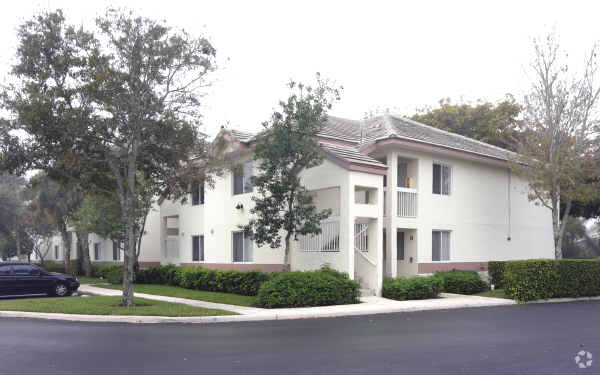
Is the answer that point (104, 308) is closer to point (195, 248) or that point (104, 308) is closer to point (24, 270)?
point (24, 270)

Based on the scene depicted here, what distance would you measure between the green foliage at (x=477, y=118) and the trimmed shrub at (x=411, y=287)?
18983 mm

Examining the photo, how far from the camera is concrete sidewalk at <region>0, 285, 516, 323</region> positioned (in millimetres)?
14344

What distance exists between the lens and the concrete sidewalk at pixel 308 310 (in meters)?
14.3

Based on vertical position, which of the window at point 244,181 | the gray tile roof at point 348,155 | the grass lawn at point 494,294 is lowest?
the grass lawn at point 494,294

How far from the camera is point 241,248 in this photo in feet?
80.8

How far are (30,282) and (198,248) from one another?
8996mm

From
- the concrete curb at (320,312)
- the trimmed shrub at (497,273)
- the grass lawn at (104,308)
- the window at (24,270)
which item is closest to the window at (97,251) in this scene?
the window at (24,270)

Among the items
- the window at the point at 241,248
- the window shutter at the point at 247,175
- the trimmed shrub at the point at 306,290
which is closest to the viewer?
the trimmed shrub at the point at 306,290

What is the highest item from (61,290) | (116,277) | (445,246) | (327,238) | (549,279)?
(327,238)

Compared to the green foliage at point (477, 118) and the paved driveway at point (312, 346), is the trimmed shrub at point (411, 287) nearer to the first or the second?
the paved driveway at point (312, 346)

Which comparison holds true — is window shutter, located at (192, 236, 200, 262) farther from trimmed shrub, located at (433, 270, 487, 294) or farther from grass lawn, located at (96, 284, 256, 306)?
trimmed shrub, located at (433, 270, 487, 294)

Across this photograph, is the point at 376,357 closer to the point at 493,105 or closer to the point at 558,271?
the point at 558,271

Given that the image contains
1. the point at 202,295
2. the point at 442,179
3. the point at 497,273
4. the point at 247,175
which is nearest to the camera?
the point at 202,295

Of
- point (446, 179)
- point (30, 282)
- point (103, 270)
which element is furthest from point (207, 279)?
point (103, 270)
